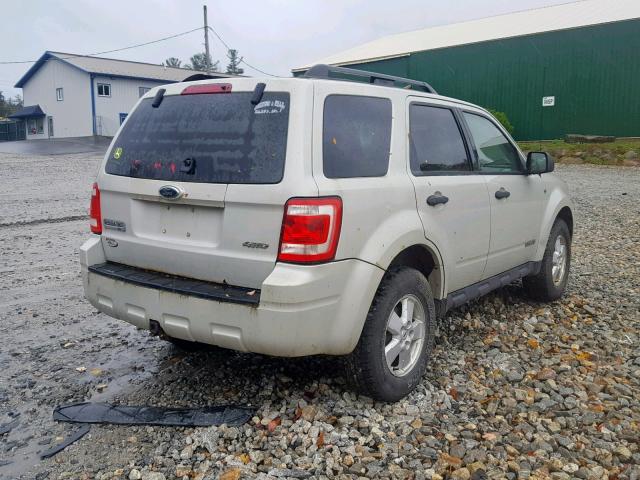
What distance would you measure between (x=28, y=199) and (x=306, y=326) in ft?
38.3

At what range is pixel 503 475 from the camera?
2982 millimetres

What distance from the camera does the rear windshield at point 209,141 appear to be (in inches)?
129

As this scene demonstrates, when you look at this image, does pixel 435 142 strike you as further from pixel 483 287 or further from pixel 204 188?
pixel 204 188

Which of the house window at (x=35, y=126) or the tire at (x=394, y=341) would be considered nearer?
the tire at (x=394, y=341)

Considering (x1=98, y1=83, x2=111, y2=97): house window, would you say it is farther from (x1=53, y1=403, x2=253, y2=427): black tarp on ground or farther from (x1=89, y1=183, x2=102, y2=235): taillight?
(x1=53, y1=403, x2=253, y2=427): black tarp on ground

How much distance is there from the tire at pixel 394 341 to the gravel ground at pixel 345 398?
15 cm

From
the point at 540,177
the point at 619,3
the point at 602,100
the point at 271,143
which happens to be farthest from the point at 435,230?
the point at 619,3

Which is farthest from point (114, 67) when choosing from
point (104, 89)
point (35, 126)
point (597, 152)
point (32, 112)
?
point (597, 152)

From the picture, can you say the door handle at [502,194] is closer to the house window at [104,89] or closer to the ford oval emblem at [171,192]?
the ford oval emblem at [171,192]

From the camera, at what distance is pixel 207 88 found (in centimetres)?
362

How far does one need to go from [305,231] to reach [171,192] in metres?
0.87

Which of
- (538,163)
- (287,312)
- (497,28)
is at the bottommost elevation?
(287,312)

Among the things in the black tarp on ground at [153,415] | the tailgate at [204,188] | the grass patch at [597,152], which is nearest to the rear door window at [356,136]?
the tailgate at [204,188]

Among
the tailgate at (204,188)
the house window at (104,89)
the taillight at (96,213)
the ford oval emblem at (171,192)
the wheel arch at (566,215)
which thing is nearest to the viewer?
the tailgate at (204,188)
